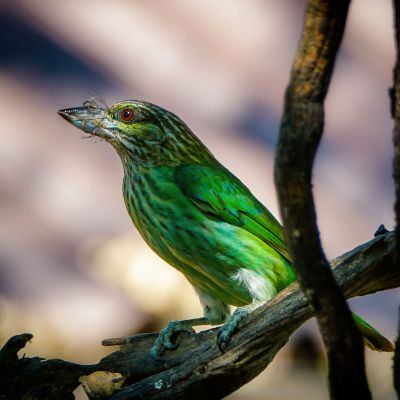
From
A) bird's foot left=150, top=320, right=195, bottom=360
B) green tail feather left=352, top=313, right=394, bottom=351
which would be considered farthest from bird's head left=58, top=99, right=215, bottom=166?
green tail feather left=352, top=313, right=394, bottom=351

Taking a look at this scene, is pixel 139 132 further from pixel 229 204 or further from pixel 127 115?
pixel 229 204

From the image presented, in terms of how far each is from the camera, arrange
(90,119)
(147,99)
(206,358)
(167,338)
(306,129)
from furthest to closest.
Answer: (147,99), (90,119), (167,338), (206,358), (306,129)

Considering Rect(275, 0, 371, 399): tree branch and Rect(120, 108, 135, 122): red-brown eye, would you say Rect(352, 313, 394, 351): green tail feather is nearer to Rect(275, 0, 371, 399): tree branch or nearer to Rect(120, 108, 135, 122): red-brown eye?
Rect(120, 108, 135, 122): red-brown eye

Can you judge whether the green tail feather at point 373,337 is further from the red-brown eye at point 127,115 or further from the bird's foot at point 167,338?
the red-brown eye at point 127,115

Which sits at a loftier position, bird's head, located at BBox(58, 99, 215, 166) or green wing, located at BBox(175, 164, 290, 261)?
bird's head, located at BBox(58, 99, 215, 166)

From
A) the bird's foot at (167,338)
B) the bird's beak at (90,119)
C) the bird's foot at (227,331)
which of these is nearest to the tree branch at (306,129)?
the bird's foot at (227,331)

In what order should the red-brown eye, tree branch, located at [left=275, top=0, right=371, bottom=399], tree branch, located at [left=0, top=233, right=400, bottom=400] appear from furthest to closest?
the red-brown eye, tree branch, located at [left=0, top=233, right=400, bottom=400], tree branch, located at [left=275, top=0, right=371, bottom=399]

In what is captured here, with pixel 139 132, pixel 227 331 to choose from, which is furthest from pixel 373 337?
pixel 139 132
